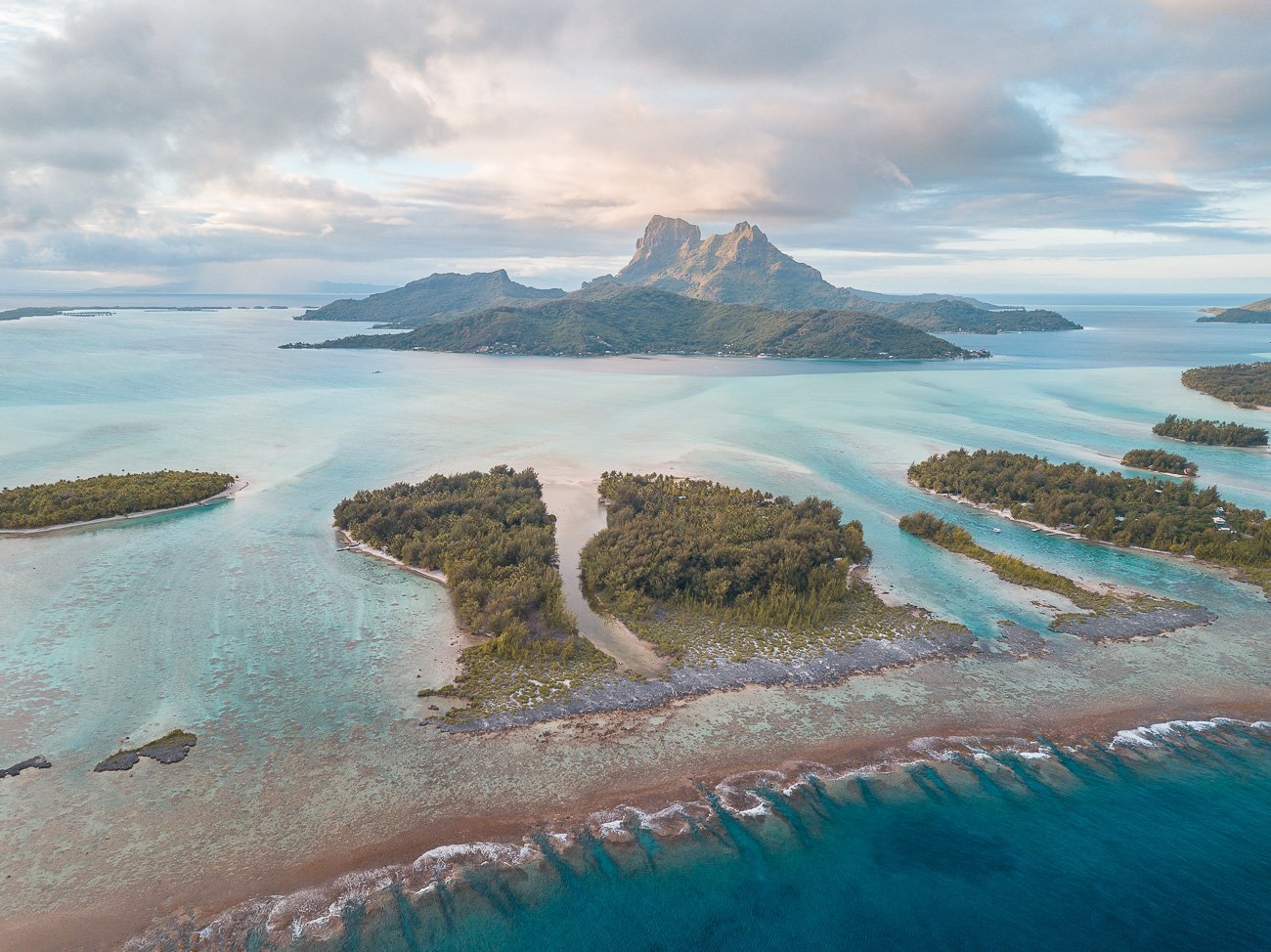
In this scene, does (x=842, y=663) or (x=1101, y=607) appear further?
(x=1101, y=607)

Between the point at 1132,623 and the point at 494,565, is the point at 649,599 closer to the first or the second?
the point at 494,565

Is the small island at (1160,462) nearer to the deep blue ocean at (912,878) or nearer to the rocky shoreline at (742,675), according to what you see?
the rocky shoreline at (742,675)

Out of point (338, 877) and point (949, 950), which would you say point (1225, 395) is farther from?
point (338, 877)

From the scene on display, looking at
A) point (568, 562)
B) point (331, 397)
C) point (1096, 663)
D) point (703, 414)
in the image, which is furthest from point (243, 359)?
point (1096, 663)

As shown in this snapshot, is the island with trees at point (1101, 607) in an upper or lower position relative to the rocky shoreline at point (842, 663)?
upper


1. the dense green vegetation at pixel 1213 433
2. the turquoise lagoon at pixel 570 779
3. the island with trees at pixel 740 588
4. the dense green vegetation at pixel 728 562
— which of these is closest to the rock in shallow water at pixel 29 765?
the turquoise lagoon at pixel 570 779

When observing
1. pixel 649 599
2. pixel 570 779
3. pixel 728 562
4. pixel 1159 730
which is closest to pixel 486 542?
pixel 649 599
